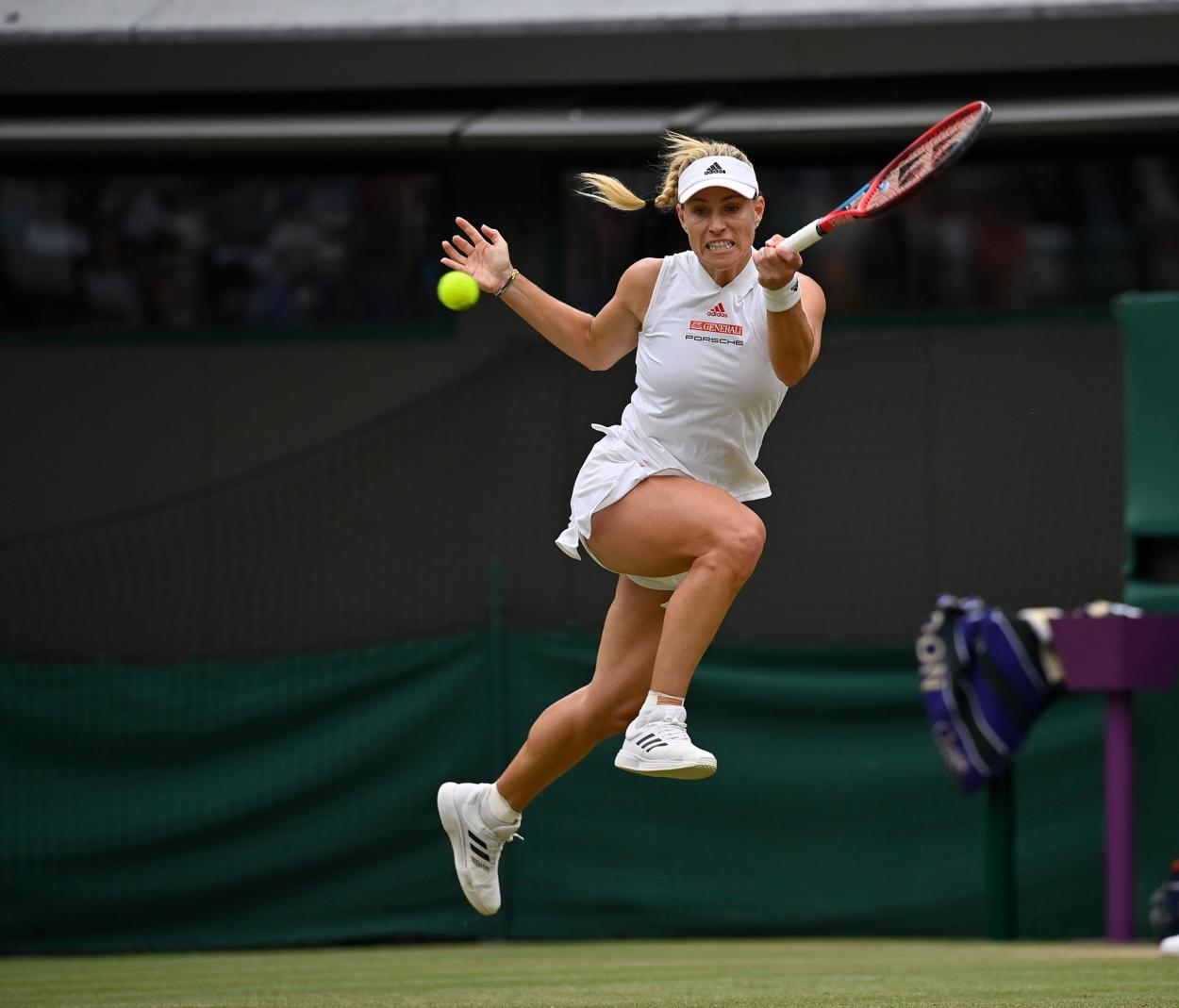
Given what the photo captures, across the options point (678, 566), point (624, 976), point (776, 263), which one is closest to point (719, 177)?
point (776, 263)

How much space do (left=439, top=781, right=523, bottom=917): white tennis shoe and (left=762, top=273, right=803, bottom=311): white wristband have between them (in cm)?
191

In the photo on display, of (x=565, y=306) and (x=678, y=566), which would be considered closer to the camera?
(x=678, y=566)

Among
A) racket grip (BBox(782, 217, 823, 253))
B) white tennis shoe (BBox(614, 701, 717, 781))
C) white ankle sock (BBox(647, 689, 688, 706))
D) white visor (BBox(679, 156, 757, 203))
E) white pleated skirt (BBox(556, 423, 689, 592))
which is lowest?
white tennis shoe (BBox(614, 701, 717, 781))

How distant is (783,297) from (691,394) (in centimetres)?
49

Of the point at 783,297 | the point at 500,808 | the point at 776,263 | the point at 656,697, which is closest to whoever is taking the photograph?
the point at 776,263

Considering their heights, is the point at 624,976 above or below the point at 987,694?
below

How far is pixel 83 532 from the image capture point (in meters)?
11.5

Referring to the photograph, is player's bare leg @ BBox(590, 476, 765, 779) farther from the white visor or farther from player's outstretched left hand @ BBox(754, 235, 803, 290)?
the white visor

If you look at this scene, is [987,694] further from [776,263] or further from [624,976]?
[776,263]

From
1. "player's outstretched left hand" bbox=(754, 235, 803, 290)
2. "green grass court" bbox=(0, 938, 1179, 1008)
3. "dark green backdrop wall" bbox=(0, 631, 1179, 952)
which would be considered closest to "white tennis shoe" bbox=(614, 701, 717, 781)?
"green grass court" bbox=(0, 938, 1179, 1008)

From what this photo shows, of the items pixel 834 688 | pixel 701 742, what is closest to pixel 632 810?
pixel 701 742

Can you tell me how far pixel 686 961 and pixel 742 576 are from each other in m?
3.31

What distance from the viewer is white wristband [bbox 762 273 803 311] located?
5.73 meters

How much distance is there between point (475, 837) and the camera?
6.64 m
